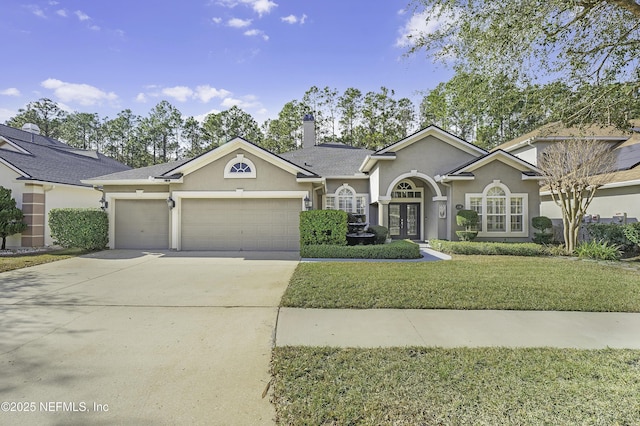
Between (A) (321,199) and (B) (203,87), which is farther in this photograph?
(B) (203,87)

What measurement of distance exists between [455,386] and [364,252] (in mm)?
7989

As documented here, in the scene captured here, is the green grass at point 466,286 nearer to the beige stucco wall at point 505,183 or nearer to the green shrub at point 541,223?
the green shrub at point 541,223

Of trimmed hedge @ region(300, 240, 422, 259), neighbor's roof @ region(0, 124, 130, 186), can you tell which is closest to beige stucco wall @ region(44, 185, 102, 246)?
neighbor's roof @ region(0, 124, 130, 186)

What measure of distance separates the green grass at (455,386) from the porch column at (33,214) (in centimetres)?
1606

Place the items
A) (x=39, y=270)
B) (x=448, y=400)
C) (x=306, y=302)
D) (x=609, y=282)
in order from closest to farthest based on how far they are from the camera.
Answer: (x=448, y=400)
(x=306, y=302)
(x=609, y=282)
(x=39, y=270)

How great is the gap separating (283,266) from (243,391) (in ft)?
21.6

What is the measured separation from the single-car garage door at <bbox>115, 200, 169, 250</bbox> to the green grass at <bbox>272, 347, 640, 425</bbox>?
12.1 m

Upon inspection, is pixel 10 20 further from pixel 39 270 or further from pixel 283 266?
pixel 283 266

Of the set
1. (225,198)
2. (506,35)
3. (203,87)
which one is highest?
(203,87)

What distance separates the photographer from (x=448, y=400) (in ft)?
9.18

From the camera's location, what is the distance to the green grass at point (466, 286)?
5.70m

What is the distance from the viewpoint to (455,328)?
15.2ft

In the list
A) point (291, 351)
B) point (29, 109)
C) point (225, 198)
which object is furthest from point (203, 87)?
point (29, 109)

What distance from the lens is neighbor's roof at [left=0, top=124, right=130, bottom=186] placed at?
13969 millimetres
